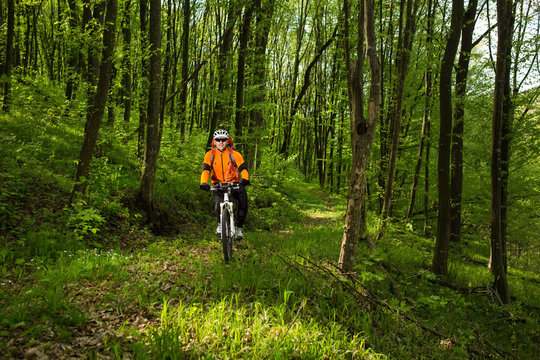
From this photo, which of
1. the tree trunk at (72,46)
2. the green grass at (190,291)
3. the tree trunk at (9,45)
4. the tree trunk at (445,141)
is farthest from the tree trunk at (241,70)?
the tree trunk at (9,45)

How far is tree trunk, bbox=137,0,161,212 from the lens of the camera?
7.77 m

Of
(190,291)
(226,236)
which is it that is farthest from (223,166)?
(190,291)

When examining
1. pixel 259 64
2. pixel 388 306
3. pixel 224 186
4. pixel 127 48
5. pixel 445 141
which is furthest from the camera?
pixel 259 64

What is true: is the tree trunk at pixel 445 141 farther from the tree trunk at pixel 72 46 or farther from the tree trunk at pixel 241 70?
the tree trunk at pixel 72 46

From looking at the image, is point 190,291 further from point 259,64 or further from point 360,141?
point 259,64

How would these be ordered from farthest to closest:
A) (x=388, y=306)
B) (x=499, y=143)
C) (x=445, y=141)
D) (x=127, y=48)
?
(x=127, y=48) → (x=445, y=141) → (x=499, y=143) → (x=388, y=306)

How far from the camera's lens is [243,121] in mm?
11930

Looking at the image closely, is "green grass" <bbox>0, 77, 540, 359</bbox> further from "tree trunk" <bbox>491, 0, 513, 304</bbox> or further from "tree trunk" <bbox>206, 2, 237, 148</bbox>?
"tree trunk" <bbox>206, 2, 237, 148</bbox>

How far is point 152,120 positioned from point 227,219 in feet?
12.0

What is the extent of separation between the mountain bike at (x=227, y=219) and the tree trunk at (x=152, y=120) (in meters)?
2.41

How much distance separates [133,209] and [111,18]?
4564mm

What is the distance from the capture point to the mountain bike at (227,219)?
6.02 m

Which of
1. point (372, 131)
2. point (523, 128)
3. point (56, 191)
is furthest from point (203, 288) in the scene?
point (523, 128)

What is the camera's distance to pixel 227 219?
6.23 metres
